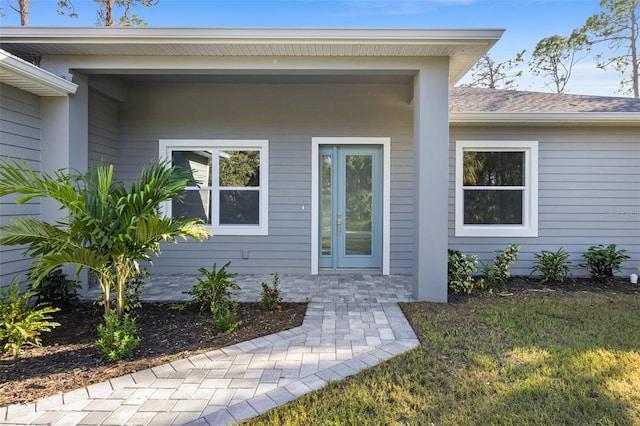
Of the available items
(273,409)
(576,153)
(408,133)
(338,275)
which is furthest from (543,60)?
(273,409)

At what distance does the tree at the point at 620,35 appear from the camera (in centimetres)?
1325

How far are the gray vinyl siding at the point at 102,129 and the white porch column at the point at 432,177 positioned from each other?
4628 millimetres

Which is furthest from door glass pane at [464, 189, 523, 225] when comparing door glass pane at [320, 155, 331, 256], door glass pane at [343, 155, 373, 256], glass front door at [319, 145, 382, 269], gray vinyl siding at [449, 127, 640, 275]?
door glass pane at [320, 155, 331, 256]

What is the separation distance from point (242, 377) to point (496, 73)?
69.1 feet

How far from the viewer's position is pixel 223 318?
3578mm

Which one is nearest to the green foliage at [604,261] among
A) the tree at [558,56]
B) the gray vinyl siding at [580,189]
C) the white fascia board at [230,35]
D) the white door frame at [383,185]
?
the gray vinyl siding at [580,189]

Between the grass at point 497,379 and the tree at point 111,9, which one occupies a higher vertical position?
the tree at point 111,9

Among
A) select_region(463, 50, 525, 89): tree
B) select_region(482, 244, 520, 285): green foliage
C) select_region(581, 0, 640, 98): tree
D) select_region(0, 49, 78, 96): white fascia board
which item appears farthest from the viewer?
select_region(463, 50, 525, 89): tree

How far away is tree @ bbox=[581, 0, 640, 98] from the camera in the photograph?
1325cm

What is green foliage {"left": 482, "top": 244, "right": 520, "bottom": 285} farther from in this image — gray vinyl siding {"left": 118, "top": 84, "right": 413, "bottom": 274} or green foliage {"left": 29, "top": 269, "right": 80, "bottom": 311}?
green foliage {"left": 29, "top": 269, "right": 80, "bottom": 311}

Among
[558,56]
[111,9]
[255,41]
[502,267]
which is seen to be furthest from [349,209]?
[558,56]

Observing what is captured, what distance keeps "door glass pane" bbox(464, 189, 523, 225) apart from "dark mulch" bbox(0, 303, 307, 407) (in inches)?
143

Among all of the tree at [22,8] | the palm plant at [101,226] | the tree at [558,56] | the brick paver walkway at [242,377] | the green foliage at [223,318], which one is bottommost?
the brick paver walkway at [242,377]

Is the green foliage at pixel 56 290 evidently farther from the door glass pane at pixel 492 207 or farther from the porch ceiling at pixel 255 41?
the door glass pane at pixel 492 207
